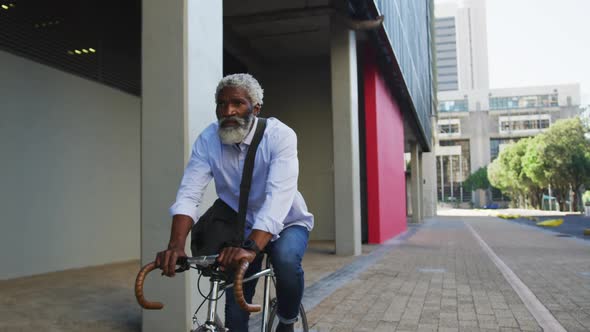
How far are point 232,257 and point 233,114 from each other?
2.35 ft

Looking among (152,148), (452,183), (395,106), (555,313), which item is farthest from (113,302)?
(452,183)

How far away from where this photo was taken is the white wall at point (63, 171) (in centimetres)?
752

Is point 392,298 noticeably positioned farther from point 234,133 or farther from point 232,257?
point 232,257

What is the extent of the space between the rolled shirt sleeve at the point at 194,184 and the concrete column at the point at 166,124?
5.69ft

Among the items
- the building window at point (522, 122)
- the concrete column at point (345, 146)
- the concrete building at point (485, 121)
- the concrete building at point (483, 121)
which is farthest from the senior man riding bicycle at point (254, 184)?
the building window at point (522, 122)

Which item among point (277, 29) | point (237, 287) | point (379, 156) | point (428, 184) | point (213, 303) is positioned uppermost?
point (277, 29)

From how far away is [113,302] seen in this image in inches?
222

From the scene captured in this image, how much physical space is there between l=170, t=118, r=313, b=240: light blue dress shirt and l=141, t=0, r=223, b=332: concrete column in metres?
1.76

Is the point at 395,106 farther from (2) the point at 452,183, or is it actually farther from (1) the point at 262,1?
(2) the point at 452,183

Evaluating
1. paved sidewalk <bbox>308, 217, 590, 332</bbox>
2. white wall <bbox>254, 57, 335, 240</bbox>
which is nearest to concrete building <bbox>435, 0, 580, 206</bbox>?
white wall <bbox>254, 57, 335, 240</bbox>

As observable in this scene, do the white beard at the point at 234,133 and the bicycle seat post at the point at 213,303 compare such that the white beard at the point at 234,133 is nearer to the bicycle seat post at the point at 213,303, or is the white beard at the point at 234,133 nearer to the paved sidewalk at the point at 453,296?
the bicycle seat post at the point at 213,303

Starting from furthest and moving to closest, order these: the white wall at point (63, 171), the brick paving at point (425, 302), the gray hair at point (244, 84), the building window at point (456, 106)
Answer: the building window at point (456, 106) < the white wall at point (63, 171) < the brick paving at point (425, 302) < the gray hair at point (244, 84)

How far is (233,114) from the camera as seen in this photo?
2.19 meters

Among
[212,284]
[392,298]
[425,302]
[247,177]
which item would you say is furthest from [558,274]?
[212,284]
